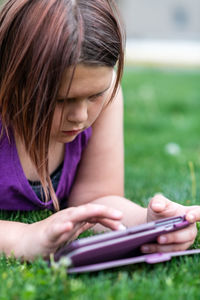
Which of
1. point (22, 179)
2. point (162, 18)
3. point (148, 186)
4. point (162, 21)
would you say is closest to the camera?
point (22, 179)

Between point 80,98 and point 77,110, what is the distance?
0.12 feet

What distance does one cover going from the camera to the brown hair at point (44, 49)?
1.60m

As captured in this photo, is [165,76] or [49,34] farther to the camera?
[165,76]

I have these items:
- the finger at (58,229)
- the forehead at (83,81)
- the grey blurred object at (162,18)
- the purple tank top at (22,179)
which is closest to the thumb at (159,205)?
the finger at (58,229)

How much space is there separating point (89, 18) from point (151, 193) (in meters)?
1.14

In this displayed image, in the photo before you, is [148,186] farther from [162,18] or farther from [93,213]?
[162,18]

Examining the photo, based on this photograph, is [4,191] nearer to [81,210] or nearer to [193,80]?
[81,210]

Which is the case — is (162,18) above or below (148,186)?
above

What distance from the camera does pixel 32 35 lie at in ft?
5.30

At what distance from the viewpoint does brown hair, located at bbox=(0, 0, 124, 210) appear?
5.24ft

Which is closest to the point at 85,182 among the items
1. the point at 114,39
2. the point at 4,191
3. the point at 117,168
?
the point at 117,168

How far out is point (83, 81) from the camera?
5.26ft

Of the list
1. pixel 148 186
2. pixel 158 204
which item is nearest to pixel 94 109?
pixel 158 204

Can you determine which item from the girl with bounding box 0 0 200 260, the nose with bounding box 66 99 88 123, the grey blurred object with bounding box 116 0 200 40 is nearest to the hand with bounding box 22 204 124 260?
the girl with bounding box 0 0 200 260
